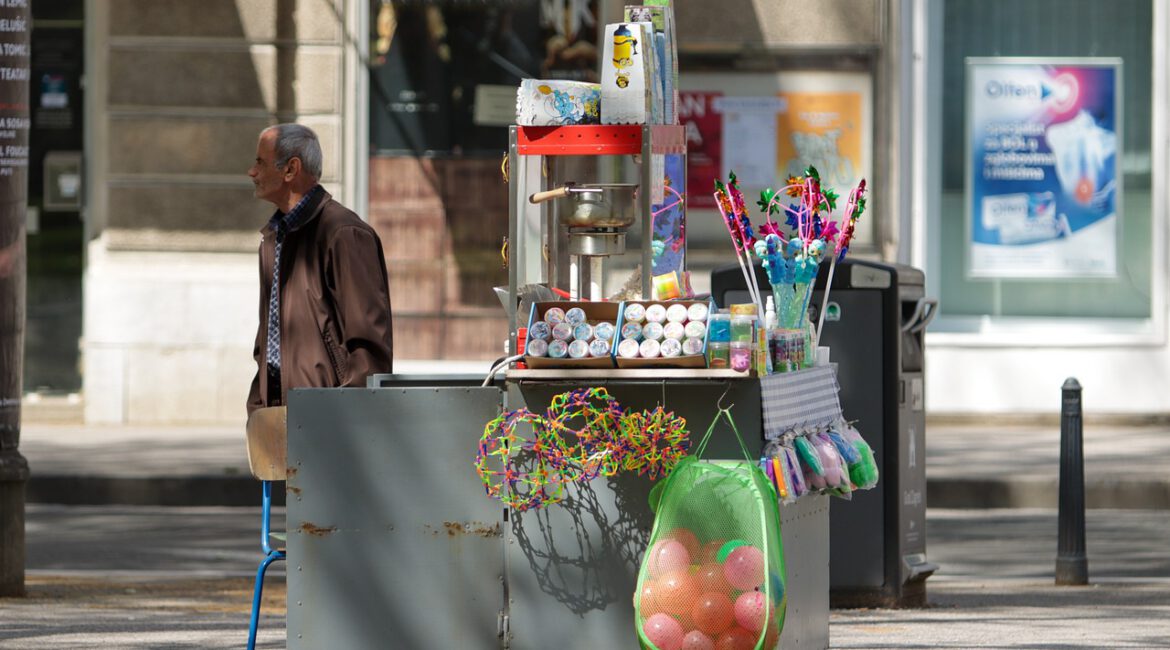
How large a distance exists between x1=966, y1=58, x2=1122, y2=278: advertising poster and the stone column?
349 inches

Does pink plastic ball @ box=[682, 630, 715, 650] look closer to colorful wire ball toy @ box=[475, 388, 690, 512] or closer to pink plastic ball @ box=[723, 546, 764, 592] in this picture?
pink plastic ball @ box=[723, 546, 764, 592]

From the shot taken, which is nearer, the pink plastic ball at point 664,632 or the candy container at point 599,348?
the pink plastic ball at point 664,632

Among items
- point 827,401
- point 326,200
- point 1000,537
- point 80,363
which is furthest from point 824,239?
point 80,363

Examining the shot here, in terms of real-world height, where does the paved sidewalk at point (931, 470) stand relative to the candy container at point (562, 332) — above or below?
below

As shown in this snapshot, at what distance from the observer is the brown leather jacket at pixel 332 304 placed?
6148 millimetres

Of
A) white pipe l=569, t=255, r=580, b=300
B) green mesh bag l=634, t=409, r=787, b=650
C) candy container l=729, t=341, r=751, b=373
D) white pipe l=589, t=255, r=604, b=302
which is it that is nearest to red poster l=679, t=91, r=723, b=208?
white pipe l=569, t=255, r=580, b=300

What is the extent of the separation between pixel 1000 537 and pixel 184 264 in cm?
709

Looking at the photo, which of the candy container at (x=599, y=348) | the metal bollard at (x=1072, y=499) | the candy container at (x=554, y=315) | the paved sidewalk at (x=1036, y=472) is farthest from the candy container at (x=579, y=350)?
the paved sidewalk at (x=1036, y=472)

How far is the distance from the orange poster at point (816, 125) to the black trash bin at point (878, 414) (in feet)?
22.2

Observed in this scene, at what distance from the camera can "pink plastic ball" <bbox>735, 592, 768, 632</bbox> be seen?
515cm

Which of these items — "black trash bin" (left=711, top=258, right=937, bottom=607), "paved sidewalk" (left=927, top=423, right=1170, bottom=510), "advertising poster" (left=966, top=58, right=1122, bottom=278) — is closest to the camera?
"black trash bin" (left=711, top=258, right=937, bottom=607)

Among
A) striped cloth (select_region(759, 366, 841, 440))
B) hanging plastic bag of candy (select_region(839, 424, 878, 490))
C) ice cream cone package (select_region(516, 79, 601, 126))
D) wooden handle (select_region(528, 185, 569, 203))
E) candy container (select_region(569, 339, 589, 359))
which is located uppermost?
ice cream cone package (select_region(516, 79, 601, 126))

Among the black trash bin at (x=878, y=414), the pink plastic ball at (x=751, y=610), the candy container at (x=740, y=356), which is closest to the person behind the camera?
the pink plastic ball at (x=751, y=610)

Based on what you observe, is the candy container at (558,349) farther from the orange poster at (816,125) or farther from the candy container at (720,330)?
the orange poster at (816,125)
